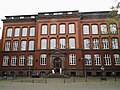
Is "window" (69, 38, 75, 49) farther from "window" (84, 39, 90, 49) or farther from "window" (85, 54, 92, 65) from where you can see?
"window" (85, 54, 92, 65)

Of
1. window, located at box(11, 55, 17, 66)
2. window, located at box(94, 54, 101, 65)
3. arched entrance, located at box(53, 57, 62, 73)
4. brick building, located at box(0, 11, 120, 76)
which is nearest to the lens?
brick building, located at box(0, 11, 120, 76)

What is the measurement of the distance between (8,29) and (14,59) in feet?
27.8

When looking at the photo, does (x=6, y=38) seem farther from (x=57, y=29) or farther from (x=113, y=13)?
(x=113, y=13)

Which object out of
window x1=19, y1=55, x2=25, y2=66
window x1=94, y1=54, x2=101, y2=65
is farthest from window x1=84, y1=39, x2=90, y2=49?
window x1=19, y1=55, x2=25, y2=66

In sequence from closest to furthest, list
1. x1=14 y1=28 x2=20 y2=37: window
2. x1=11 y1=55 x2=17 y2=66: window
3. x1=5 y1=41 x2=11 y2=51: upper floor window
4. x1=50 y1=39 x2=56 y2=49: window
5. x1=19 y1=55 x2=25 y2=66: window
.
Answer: x1=50 y1=39 x2=56 y2=49: window, x1=19 y1=55 x2=25 y2=66: window, x1=11 y1=55 x2=17 y2=66: window, x1=5 y1=41 x2=11 y2=51: upper floor window, x1=14 y1=28 x2=20 y2=37: window

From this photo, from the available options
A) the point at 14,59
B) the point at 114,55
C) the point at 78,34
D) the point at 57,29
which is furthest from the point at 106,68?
the point at 14,59

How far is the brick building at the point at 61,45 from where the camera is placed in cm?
4397

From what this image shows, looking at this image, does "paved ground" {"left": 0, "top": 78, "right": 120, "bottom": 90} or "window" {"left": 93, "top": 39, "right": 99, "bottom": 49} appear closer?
"paved ground" {"left": 0, "top": 78, "right": 120, "bottom": 90}

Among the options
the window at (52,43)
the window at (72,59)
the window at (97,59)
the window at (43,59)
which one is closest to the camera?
the window at (72,59)

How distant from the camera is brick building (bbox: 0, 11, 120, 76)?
43969mm

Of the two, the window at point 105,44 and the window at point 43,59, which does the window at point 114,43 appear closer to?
the window at point 105,44

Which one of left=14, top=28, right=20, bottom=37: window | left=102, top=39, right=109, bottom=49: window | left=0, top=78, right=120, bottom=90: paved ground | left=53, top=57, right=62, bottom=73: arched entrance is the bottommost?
left=0, top=78, right=120, bottom=90: paved ground

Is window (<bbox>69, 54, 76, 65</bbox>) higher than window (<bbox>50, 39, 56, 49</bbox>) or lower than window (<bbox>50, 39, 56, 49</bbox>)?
lower

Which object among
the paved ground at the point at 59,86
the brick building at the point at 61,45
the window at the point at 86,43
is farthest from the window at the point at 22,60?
the paved ground at the point at 59,86
